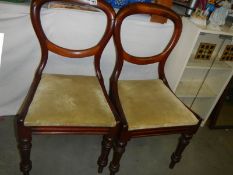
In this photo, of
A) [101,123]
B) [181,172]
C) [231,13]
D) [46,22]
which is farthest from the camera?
[231,13]

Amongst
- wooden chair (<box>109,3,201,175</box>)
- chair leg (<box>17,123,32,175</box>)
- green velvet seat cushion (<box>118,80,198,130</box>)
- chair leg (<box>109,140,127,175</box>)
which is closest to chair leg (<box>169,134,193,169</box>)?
wooden chair (<box>109,3,201,175</box>)

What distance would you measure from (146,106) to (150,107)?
2cm

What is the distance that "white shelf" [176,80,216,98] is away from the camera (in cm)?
189

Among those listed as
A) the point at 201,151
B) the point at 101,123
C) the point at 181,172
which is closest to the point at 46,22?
the point at 101,123

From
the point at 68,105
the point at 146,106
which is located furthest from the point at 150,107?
the point at 68,105

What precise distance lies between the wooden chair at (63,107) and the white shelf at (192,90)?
2.47ft

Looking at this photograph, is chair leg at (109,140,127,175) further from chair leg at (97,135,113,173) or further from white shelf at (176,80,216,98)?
white shelf at (176,80,216,98)

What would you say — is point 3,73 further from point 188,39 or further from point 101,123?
point 188,39

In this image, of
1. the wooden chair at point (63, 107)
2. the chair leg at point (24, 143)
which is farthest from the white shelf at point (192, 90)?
the chair leg at point (24, 143)

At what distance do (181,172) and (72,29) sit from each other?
3.81 ft

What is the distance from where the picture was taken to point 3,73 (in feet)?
5.06

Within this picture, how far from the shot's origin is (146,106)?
135 cm

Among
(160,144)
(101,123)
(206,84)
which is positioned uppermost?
(101,123)

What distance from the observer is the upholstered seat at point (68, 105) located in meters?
1.13
